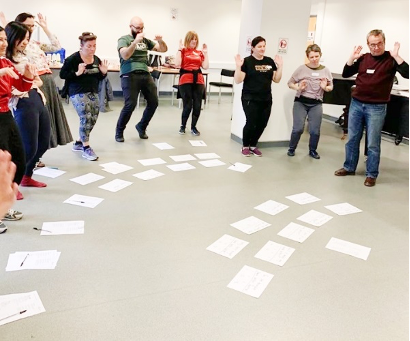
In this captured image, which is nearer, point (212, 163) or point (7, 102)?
point (7, 102)

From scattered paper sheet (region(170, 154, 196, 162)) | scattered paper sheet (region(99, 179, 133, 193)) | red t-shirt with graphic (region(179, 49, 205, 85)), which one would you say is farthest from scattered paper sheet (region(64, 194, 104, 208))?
red t-shirt with graphic (region(179, 49, 205, 85))

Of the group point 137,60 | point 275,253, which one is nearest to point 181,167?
point 137,60

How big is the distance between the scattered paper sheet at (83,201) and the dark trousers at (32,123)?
1.69ft

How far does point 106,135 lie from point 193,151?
1414 mm

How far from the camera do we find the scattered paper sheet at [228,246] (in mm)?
2960

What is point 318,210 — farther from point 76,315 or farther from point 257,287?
point 76,315

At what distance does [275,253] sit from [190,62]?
12.6 feet

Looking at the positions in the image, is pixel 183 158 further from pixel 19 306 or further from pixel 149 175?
pixel 19 306

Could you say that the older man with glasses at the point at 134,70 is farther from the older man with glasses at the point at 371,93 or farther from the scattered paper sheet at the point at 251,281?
the scattered paper sheet at the point at 251,281

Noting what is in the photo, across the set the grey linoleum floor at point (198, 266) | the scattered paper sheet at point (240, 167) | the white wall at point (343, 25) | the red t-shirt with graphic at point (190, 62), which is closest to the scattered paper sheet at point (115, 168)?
the grey linoleum floor at point (198, 266)

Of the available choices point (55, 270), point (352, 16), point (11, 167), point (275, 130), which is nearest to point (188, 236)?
point (55, 270)

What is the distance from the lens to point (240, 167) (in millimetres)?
4941

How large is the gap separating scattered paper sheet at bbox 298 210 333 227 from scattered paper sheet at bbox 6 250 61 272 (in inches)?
80.2

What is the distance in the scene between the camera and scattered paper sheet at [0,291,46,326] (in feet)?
7.15
